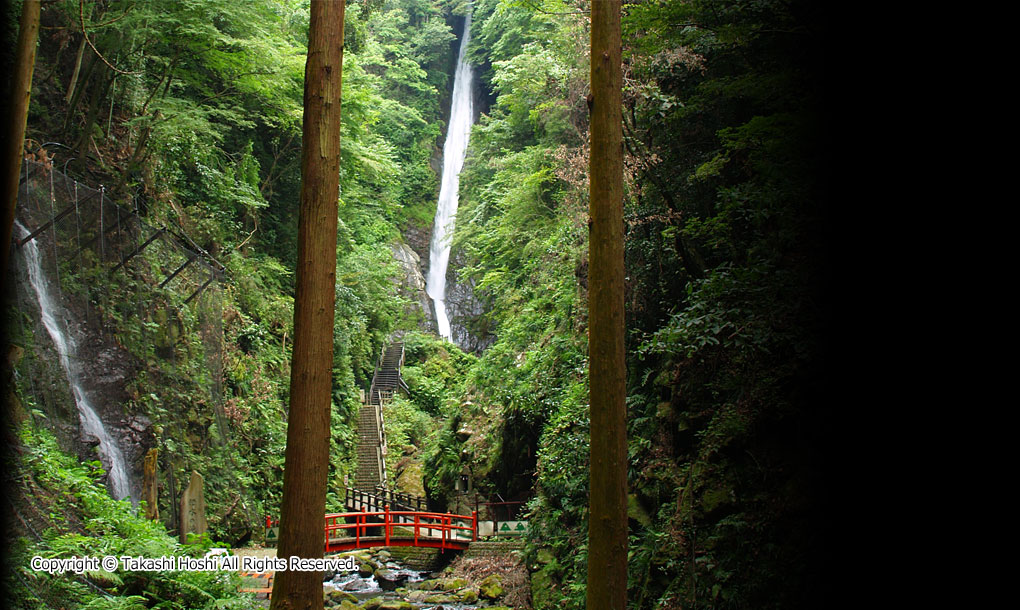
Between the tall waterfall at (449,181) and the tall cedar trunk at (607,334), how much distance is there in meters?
29.1

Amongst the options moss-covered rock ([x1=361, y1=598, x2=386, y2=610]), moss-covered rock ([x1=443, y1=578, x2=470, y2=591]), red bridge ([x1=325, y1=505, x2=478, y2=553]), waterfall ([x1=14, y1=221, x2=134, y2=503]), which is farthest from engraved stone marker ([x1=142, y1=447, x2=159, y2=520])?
moss-covered rock ([x1=443, y1=578, x2=470, y2=591])

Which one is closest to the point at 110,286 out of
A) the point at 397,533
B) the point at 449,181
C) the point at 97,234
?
the point at 97,234

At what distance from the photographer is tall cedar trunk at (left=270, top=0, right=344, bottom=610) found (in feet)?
13.8

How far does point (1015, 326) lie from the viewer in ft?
10.6

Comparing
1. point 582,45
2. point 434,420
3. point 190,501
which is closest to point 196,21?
point 582,45

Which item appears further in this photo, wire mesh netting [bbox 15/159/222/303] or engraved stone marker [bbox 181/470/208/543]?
engraved stone marker [bbox 181/470/208/543]

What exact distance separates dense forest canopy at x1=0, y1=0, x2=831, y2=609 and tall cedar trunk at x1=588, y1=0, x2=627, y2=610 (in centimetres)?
156

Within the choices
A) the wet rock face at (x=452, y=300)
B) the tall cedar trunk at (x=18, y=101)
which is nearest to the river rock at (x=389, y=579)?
the tall cedar trunk at (x=18, y=101)

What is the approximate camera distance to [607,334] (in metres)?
4.67

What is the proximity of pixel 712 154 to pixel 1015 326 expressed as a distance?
5.44m

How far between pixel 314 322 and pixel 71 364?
5.75 m

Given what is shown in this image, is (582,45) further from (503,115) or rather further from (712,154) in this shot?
(503,115)

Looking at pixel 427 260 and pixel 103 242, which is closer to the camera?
pixel 103 242

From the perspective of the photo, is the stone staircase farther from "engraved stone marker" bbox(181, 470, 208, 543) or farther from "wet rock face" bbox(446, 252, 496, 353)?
"engraved stone marker" bbox(181, 470, 208, 543)
